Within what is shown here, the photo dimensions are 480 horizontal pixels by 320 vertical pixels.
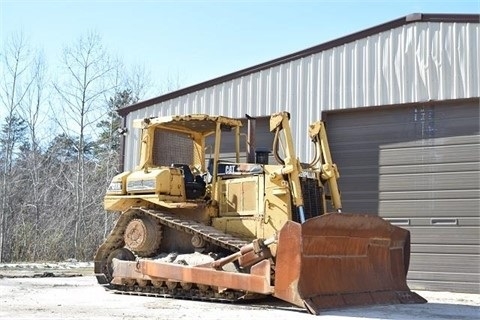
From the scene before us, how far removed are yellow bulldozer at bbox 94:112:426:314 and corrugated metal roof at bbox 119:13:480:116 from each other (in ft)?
13.1

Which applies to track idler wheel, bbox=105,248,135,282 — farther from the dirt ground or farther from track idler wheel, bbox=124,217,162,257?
the dirt ground

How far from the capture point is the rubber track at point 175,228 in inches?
384

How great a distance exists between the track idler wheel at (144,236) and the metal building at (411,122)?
5.00 m

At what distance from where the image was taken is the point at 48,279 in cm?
1446

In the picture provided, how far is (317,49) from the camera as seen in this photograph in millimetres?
14828

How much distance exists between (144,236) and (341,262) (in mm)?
3501

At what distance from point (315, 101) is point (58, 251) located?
1556 centimetres

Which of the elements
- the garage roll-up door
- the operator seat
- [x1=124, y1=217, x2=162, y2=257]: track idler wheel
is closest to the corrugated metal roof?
the garage roll-up door

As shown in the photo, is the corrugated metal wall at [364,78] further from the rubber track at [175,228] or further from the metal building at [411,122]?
the rubber track at [175,228]

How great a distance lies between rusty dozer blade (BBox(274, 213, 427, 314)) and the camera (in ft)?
28.3

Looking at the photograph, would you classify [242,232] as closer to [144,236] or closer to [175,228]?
[175,228]

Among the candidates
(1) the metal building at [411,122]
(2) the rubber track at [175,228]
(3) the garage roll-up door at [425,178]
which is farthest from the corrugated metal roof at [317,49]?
(2) the rubber track at [175,228]

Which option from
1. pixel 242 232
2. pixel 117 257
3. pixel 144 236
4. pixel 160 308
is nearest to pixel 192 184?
pixel 144 236

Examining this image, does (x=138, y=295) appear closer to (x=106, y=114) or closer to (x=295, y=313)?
(x=295, y=313)
